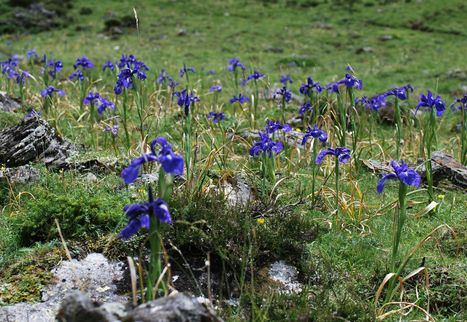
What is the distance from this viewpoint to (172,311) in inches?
103

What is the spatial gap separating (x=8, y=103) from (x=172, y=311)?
6.48 m

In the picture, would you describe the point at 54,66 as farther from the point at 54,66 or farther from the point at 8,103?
the point at 8,103

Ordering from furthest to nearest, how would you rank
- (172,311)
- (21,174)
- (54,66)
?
(54,66)
(21,174)
(172,311)

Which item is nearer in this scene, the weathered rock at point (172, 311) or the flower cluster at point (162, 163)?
the weathered rock at point (172, 311)

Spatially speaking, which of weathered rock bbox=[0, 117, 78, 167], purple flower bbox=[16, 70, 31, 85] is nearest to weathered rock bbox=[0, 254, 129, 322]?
weathered rock bbox=[0, 117, 78, 167]

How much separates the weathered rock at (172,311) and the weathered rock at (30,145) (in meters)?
3.64

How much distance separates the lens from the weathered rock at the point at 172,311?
2.58 m

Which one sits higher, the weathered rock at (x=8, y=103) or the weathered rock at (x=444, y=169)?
the weathered rock at (x=8, y=103)

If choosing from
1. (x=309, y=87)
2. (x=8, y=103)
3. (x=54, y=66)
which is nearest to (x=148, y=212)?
(x=309, y=87)

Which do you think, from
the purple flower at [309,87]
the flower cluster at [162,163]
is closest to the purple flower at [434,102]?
the purple flower at [309,87]

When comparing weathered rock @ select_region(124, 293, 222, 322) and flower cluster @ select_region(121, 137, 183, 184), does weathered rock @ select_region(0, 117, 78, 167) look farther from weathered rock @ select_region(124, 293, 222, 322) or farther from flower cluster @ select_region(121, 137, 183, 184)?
weathered rock @ select_region(124, 293, 222, 322)

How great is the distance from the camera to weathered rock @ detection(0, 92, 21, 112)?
7.90 metres

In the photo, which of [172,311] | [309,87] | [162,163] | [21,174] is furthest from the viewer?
[309,87]

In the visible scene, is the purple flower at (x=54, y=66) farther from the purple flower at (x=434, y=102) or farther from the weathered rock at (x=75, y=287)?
the purple flower at (x=434, y=102)
